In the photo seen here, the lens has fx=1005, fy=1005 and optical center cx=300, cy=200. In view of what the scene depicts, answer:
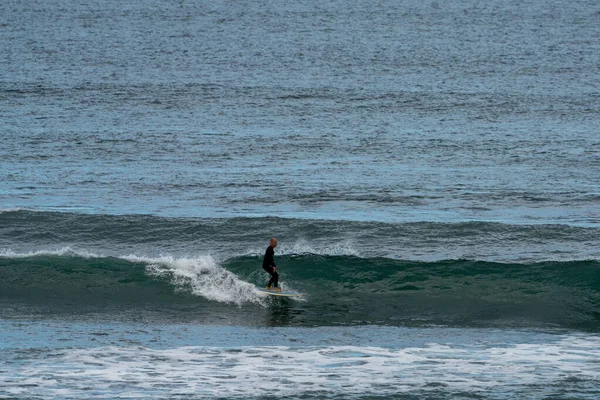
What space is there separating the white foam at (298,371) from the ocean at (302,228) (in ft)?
0.22

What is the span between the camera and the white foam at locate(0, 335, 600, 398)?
62.2 ft

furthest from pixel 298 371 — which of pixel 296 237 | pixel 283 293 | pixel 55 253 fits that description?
pixel 296 237

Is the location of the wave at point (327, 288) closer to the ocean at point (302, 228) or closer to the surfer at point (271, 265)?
the ocean at point (302, 228)

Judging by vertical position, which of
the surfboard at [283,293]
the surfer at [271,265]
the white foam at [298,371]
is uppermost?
the surfer at [271,265]

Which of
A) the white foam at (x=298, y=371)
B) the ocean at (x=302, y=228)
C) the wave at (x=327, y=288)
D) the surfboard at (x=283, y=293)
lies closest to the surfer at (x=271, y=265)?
the surfboard at (x=283, y=293)

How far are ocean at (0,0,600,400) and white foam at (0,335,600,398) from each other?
0.07 metres

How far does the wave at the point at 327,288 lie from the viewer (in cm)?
2553

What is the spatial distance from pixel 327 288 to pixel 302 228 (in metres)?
5.57

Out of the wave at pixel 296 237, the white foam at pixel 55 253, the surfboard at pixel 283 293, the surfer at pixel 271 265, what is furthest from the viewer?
the wave at pixel 296 237

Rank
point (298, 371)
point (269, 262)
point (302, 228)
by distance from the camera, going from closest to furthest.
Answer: point (298, 371), point (269, 262), point (302, 228)

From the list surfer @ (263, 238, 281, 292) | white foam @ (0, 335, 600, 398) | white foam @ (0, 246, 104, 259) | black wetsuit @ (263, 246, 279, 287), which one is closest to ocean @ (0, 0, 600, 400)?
white foam @ (0, 335, 600, 398)

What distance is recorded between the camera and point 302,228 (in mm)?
33594

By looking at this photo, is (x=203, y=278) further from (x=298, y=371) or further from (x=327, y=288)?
(x=298, y=371)

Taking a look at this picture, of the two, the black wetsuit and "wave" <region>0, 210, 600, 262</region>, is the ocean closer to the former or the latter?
"wave" <region>0, 210, 600, 262</region>
